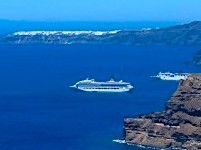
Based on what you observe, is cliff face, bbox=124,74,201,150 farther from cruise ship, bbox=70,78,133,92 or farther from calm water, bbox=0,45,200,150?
cruise ship, bbox=70,78,133,92

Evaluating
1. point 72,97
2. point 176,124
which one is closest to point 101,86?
point 72,97

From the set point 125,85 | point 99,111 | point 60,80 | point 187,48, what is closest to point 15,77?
point 60,80

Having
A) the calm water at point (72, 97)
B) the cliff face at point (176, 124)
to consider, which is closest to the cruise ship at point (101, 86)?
the calm water at point (72, 97)

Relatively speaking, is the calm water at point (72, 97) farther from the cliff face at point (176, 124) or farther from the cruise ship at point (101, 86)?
the cruise ship at point (101, 86)

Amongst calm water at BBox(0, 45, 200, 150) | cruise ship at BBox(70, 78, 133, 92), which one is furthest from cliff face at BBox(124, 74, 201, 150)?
cruise ship at BBox(70, 78, 133, 92)

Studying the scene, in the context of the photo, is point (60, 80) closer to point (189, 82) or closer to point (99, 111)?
point (99, 111)
